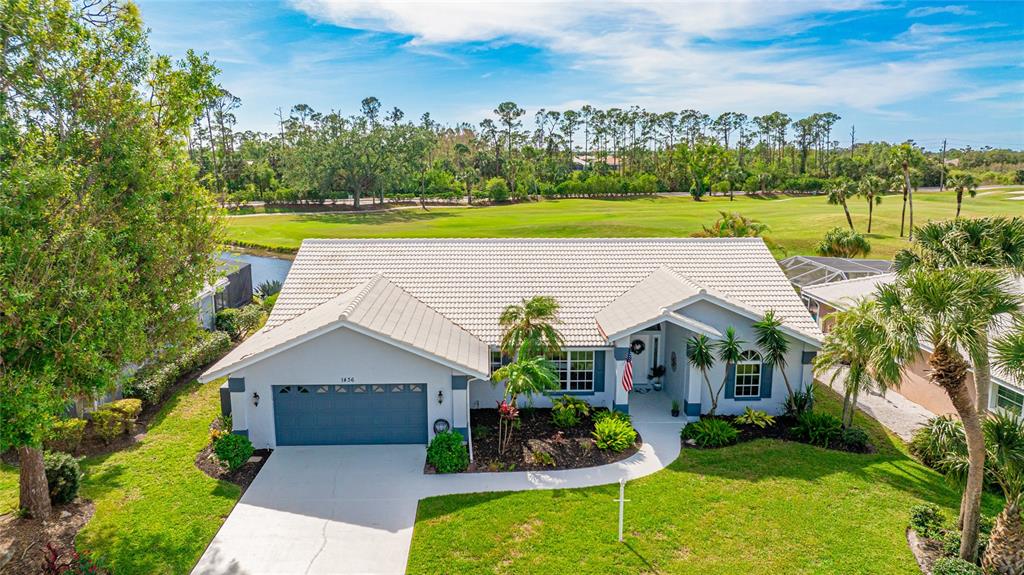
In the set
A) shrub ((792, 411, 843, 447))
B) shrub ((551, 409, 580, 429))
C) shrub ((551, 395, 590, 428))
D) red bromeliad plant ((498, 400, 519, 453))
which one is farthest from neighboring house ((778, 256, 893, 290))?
red bromeliad plant ((498, 400, 519, 453))

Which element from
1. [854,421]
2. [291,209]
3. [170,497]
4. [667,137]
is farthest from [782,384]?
[667,137]

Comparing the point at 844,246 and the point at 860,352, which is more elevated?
the point at 844,246

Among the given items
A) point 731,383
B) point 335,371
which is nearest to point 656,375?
point 731,383

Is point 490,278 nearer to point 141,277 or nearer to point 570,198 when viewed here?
point 141,277

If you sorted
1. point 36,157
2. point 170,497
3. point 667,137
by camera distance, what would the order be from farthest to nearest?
point 667,137
point 170,497
point 36,157

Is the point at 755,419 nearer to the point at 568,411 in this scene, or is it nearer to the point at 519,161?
the point at 568,411

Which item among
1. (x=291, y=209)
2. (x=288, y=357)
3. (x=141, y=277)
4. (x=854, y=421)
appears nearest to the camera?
(x=141, y=277)

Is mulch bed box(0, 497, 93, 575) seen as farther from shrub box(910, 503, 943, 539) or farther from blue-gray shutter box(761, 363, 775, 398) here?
blue-gray shutter box(761, 363, 775, 398)
